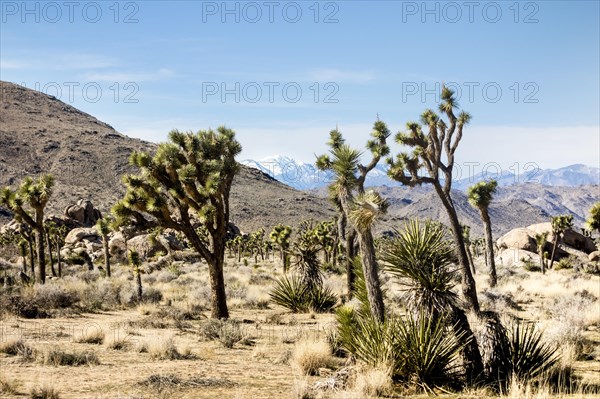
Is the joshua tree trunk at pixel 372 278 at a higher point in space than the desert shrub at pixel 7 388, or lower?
higher

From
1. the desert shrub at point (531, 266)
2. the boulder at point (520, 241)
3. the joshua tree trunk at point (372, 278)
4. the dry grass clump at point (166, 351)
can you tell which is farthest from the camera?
the boulder at point (520, 241)

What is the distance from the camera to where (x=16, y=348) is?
1180cm

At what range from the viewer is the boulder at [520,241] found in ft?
169

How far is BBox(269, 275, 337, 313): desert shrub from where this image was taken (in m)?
19.9

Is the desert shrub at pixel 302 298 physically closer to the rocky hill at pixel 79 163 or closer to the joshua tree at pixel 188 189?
the joshua tree at pixel 188 189

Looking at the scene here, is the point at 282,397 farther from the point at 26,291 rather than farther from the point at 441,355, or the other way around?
the point at 26,291

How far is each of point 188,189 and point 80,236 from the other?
52.6 meters

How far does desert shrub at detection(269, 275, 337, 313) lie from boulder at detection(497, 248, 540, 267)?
31.3 meters

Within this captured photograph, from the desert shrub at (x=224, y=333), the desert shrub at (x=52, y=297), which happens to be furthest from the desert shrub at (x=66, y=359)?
the desert shrub at (x=52, y=297)

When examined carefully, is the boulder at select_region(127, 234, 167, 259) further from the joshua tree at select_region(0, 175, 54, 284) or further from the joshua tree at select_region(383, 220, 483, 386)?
the joshua tree at select_region(383, 220, 483, 386)

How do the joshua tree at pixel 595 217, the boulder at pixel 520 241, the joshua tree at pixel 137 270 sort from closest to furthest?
the joshua tree at pixel 137 270 → the joshua tree at pixel 595 217 → the boulder at pixel 520 241

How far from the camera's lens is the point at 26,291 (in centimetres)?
2078

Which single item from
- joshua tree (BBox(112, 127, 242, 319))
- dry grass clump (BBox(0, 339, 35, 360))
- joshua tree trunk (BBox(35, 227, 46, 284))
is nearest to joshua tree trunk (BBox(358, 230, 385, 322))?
dry grass clump (BBox(0, 339, 35, 360))

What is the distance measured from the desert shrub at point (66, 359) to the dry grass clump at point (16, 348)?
44 cm
